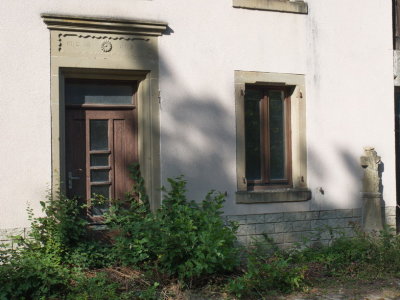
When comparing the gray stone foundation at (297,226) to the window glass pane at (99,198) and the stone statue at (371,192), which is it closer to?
the stone statue at (371,192)

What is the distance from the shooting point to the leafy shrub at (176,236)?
7.12 meters

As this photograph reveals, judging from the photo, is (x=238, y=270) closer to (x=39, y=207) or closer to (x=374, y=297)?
(x=374, y=297)

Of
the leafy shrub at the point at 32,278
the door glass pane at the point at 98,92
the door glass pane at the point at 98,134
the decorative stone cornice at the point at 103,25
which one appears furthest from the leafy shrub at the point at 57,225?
the decorative stone cornice at the point at 103,25

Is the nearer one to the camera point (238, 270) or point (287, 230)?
point (238, 270)

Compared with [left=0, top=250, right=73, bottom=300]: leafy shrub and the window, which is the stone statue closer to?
the window

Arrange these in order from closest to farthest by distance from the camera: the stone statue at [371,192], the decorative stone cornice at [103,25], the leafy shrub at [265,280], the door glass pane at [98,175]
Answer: the leafy shrub at [265,280]
the decorative stone cornice at [103,25]
the door glass pane at [98,175]
the stone statue at [371,192]

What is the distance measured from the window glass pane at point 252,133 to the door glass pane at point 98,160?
220 centimetres

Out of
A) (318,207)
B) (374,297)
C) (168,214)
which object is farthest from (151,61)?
(374,297)

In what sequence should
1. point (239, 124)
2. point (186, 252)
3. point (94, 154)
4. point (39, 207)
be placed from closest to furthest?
point (186, 252), point (39, 207), point (94, 154), point (239, 124)

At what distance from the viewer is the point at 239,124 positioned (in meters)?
8.98

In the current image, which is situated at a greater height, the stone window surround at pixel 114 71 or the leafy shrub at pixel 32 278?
the stone window surround at pixel 114 71

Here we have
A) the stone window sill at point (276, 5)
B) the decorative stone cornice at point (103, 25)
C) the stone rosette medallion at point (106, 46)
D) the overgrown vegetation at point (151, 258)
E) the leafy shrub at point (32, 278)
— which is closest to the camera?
the leafy shrub at point (32, 278)

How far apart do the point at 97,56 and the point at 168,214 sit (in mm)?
2336

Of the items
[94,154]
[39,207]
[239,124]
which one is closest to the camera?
[39,207]
